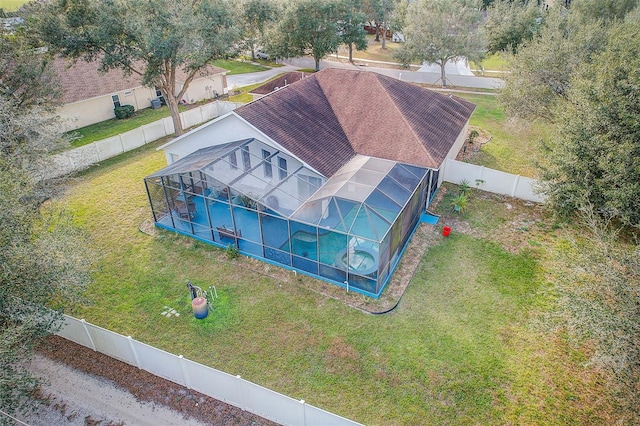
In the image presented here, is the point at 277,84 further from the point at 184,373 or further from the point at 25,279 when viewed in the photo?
the point at 25,279

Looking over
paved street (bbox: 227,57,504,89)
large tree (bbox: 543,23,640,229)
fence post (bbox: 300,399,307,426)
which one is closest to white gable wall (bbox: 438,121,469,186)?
large tree (bbox: 543,23,640,229)

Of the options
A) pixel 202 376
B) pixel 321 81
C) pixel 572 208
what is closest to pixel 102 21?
pixel 321 81

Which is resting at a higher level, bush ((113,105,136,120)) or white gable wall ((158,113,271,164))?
white gable wall ((158,113,271,164))

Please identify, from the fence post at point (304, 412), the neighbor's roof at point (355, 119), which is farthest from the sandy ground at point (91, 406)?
the neighbor's roof at point (355, 119)

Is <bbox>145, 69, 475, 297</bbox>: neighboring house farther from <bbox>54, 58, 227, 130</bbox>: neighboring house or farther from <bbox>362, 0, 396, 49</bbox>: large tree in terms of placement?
<bbox>362, 0, 396, 49</bbox>: large tree

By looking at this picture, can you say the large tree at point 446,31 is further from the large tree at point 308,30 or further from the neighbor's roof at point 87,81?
the neighbor's roof at point 87,81
